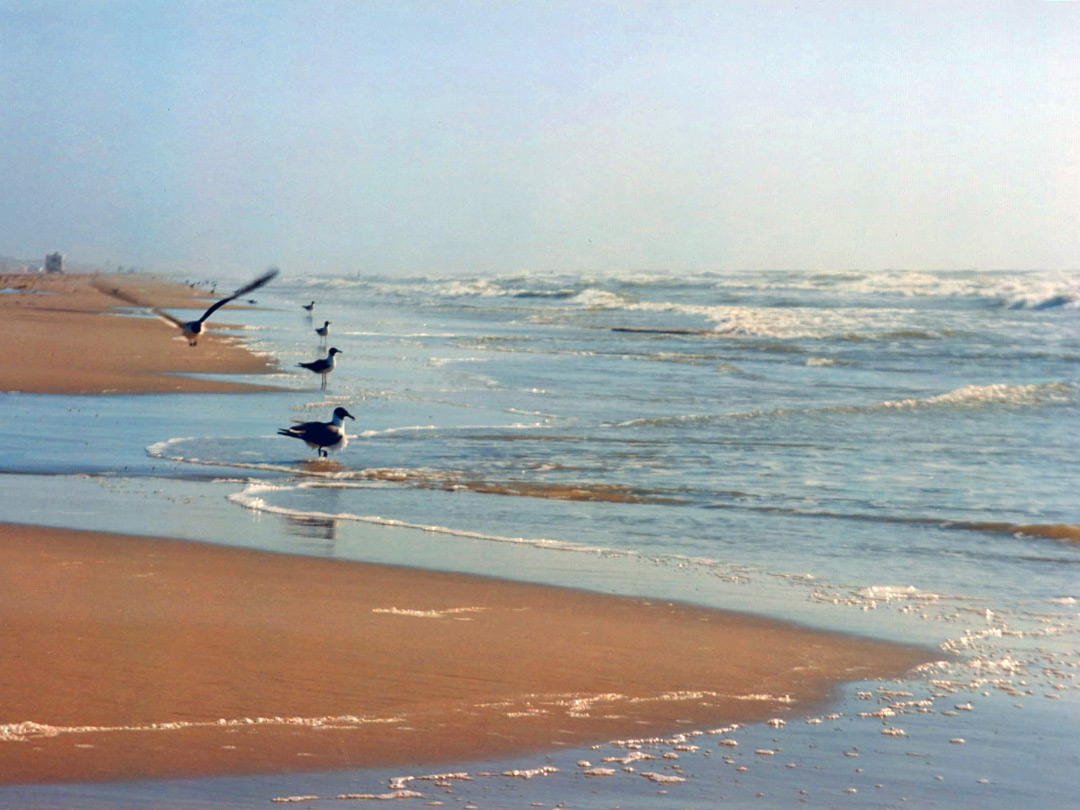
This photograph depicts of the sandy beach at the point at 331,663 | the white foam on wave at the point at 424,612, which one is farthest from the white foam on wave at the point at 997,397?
the white foam on wave at the point at 424,612

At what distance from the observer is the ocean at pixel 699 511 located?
391 centimetres

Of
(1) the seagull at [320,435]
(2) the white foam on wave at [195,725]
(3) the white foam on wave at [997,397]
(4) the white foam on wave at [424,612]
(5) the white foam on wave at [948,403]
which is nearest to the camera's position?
(2) the white foam on wave at [195,725]

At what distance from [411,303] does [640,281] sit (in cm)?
2768

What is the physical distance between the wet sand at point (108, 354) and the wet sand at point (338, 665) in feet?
21.8

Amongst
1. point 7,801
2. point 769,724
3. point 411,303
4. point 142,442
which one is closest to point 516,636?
point 769,724

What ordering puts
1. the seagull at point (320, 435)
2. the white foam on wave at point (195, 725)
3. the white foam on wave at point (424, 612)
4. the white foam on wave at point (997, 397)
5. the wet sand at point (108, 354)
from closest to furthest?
1. the white foam on wave at point (195, 725)
2. the white foam on wave at point (424, 612)
3. the seagull at point (320, 435)
4. the wet sand at point (108, 354)
5. the white foam on wave at point (997, 397)

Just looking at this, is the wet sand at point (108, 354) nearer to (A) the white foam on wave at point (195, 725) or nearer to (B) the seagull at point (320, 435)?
(B) the seagull at point (320, 435)

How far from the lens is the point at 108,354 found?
784 inches

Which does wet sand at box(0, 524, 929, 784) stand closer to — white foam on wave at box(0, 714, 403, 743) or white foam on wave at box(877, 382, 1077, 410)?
white foam on wave at box(0, 714, 403, 743)

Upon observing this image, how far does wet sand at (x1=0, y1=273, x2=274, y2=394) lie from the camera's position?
15.5 metres

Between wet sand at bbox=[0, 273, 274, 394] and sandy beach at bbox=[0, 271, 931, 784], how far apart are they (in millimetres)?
6576

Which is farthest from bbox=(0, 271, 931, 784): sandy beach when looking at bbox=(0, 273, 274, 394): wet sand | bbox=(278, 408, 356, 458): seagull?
bbox=(0, 273, 274, 394): wet sand

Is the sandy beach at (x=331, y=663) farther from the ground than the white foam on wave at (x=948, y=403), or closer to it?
closer to it

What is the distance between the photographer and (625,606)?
6.06 m
